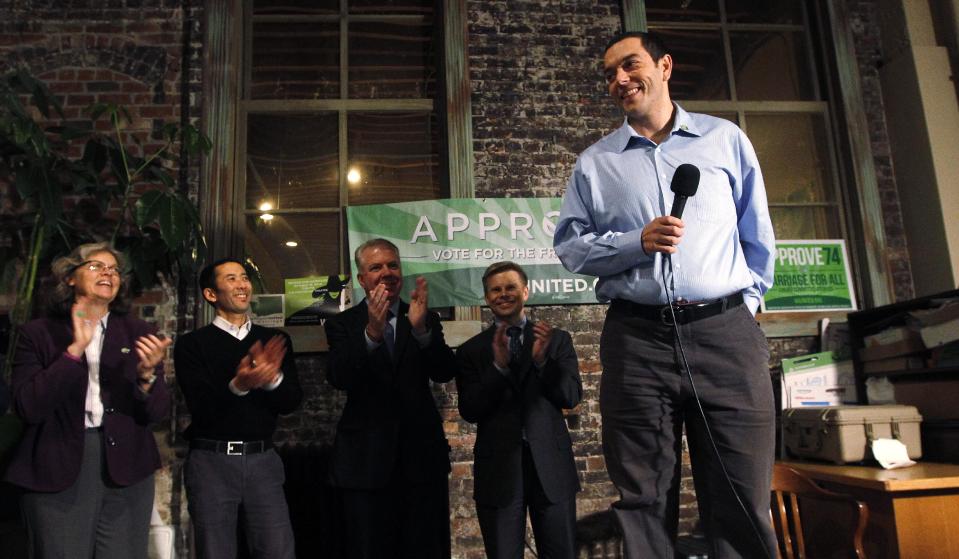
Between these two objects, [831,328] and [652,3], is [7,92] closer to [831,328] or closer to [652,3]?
[652,3]

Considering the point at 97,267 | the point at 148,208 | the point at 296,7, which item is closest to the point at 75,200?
the point at 148,208

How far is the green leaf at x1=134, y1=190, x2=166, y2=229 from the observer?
3102mm

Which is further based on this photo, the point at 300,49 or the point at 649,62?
the point at 300,49

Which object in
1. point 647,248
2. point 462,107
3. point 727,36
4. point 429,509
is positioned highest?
point 727,36

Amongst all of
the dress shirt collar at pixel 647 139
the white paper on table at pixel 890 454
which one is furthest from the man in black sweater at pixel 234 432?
the white paper on table at pixel 890 454

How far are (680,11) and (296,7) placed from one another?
8.47 feet

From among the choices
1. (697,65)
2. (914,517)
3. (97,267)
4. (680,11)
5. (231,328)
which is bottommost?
(914,517)

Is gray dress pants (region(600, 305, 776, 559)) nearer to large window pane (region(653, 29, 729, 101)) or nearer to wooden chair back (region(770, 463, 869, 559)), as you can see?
wooden chair back (region(770, 463, 869, 559))

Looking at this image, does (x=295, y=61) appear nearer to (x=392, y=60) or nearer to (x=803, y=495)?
(x=392, y=60)

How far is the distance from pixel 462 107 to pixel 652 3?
163cm

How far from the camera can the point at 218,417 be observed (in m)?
2.73

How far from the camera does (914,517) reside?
2561mm

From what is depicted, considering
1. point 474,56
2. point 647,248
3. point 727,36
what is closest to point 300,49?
point 474,56

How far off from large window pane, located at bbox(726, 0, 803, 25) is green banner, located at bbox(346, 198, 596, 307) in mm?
2090
